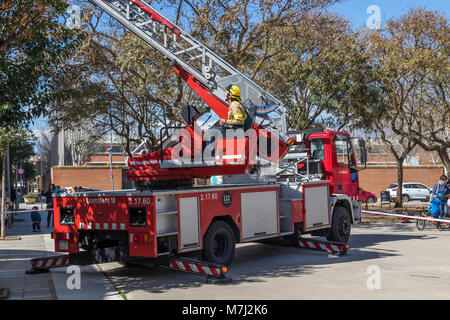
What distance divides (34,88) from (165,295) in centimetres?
464

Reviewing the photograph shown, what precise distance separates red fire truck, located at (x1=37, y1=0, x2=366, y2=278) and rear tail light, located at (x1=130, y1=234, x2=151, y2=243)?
0.06ft

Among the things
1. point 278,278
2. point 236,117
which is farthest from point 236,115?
point 278,278

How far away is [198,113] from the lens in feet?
35.7

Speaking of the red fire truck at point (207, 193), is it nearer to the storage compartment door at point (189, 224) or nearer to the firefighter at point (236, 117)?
the storage compartment door at point (189, 224)

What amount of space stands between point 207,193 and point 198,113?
5.60ft

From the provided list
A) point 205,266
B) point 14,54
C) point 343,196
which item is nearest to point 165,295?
point 205,266

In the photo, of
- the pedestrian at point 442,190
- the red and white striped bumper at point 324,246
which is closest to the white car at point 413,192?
the pedestrian at point 442,190

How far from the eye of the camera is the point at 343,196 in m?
14.5

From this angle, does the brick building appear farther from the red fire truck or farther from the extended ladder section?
the extended ladder section

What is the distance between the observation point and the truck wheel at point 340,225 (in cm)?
1412

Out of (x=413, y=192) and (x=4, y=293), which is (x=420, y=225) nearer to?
(x=4, y=293)

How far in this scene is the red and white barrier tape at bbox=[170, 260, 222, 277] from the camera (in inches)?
368

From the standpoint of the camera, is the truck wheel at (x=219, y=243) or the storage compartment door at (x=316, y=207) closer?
the truck wheel at (x=219, y=243)

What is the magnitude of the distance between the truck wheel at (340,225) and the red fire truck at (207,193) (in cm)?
3
